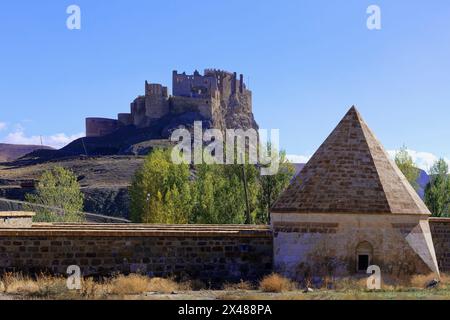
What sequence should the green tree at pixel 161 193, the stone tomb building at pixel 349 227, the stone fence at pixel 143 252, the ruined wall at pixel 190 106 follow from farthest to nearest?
the ruined wall at pixel 190 106 → the green tree at pixel 161 193 → the stone tomb building at pixel 349 227 → the stone fence at pixel 143 252

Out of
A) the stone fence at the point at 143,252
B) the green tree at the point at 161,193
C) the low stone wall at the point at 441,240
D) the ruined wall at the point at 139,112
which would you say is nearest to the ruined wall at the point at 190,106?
the ruined wall at the point at 139,112

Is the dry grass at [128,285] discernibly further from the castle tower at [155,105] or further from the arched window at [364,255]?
the castle tower at [155,105]

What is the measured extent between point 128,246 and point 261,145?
87.4 ft

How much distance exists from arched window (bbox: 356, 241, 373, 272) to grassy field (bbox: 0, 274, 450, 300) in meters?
0.60

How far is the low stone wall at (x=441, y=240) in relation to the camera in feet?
61.0

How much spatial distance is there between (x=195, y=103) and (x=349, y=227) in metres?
93.0

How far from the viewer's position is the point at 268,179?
39156 mm

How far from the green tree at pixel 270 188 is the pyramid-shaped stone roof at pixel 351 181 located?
2192cm

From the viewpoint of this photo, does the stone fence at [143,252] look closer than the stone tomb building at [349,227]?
Yes

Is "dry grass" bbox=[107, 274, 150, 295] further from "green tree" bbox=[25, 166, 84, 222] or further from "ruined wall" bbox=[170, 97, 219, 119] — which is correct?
"ruined wall" bbox=[170, 97, 219, 119]
